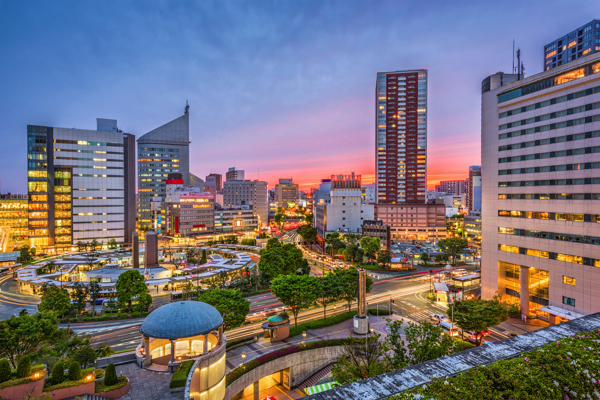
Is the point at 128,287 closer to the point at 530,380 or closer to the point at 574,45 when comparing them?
the point at 530,380

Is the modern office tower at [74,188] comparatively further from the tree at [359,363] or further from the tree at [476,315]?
the tree at [476,315]

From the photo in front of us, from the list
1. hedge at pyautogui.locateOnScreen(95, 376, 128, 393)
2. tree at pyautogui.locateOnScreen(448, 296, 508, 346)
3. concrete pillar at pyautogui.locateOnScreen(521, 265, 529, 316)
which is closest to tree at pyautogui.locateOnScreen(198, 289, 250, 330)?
hedge at pyautogui.locateOnScreen(95, 376, 128, 393)

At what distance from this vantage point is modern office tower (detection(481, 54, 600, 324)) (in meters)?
41.6

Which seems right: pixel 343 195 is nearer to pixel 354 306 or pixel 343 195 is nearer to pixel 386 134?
pixel 386 134

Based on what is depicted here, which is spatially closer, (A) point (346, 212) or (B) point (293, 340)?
(B) point (293, 340)

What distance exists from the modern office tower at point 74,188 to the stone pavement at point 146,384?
4037 inches

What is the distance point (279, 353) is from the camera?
34.0 meters

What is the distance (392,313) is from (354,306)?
6717mm

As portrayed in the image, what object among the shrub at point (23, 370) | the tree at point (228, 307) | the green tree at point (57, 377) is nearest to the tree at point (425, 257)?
the tree at point (228, 307)

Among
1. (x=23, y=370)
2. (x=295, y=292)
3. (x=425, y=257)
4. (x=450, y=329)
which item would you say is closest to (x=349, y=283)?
(x=295, y=292)

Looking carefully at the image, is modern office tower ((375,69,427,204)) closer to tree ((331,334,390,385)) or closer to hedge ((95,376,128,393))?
tree ((331,334,390,385))

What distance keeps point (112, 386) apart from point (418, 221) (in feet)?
457

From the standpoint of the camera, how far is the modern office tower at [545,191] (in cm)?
4159

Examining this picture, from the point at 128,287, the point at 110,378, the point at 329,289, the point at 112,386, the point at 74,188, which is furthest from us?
the point at 74,188
